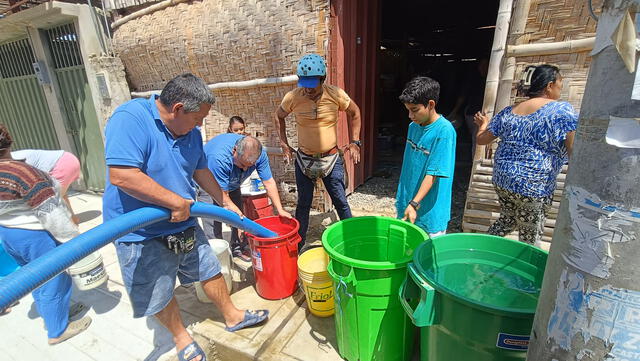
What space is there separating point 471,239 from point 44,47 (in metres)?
8.01

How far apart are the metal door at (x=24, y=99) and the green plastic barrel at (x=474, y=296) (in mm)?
8386

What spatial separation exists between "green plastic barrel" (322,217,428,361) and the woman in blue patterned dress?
102cm

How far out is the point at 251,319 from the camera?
2.37m

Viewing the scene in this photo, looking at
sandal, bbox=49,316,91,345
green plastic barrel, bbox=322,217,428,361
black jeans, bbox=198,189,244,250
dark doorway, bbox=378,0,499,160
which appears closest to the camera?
green plastic barrel, bbox=322,217,428,361

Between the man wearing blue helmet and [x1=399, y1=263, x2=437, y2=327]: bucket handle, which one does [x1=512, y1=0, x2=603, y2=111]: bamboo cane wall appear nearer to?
the man wearing blue helmet

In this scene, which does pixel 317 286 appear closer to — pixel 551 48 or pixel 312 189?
pixel 312 189

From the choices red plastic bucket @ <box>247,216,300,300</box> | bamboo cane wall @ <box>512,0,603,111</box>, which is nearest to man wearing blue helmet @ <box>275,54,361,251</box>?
red plastic bucket @ <box>247,216,300,300</box>

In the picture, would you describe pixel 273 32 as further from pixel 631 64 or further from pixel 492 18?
pixel 492 18

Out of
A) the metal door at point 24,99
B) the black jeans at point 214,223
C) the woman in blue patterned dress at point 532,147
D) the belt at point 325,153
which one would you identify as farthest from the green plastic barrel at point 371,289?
the metal door at point 24,99

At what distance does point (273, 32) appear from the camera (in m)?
4.08

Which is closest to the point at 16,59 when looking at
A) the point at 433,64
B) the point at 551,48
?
the point at 551,48

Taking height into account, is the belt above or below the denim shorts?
above

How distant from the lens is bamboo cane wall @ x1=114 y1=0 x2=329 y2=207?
393 centimetres

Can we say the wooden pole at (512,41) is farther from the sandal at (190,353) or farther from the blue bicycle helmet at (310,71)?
the sandal at (190,353)
